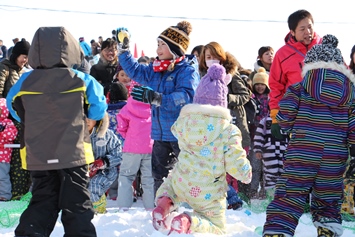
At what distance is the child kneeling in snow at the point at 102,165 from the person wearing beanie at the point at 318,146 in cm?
178

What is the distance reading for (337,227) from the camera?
4078 mm

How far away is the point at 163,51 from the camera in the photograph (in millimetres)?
5266

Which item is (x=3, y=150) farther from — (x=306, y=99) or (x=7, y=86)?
(x=306, y=99)

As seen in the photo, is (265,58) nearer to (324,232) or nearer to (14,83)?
(14,83)

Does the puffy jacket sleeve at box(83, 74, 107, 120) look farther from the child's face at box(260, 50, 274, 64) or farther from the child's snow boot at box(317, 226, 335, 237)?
the child's face at box(260, 50, 274, 64)

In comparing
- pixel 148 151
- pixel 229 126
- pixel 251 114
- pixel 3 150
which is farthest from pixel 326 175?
pixel 3 150

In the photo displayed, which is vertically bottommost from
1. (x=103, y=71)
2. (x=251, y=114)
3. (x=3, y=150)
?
(x=3, y=150)

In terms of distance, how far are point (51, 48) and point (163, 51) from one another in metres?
1.71

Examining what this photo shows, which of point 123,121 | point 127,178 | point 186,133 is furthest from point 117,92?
point 186,133

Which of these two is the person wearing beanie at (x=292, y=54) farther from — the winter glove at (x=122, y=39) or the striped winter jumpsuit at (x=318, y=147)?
the winter glove at (x=122, y=39)

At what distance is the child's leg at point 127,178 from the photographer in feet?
20.5

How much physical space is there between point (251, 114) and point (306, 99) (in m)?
3.35

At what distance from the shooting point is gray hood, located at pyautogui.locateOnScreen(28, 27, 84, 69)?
3.75 meters

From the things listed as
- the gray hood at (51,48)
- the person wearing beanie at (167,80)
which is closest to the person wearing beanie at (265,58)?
the person wearing beanie at (167,80)
